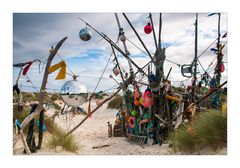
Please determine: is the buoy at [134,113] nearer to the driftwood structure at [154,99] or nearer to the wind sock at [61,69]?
the driftwood structure at [154,99]

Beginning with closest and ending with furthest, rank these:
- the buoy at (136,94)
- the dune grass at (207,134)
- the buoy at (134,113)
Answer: the dune grass at (207,134), the buoy at (136,94), the buoy at (134,113)

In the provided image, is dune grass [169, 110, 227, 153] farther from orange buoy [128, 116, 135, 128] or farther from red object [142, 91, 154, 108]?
orange buoy [128, 116, 135, 128]

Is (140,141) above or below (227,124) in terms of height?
below

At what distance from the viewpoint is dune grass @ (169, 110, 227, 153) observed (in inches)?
159

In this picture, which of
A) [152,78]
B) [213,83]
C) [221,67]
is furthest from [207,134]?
[152,78]

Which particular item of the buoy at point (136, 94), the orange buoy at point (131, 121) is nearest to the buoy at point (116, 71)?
the buoy at point (136, 94)

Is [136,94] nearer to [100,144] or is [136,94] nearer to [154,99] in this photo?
[154,99]

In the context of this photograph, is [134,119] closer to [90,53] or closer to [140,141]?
[140,141]

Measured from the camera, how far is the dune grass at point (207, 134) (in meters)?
4.05

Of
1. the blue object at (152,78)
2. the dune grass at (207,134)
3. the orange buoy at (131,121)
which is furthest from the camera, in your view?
the orange buoy at (131,121)

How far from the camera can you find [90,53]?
480 cm
